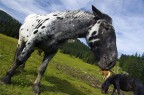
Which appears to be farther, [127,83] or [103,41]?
[127,83]

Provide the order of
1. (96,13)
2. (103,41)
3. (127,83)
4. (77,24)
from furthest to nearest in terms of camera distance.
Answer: (127,83)
(77,24)
(96,13)
(103,41)

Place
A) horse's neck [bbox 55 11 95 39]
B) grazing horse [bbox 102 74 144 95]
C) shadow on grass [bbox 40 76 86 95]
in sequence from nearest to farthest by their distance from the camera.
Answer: horse's neck [bbox 55 11 95 39] → shadow on grass [bbox 40 76 86 95] → grazing horse [bbox 102 74 144 95]

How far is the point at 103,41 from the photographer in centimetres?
1144

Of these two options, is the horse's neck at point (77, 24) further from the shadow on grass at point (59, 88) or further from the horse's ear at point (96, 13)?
the shadow on grass at point (59, 88)

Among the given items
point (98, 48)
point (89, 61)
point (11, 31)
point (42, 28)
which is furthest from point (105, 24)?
point (89, 61)

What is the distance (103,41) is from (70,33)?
1590 millimetres

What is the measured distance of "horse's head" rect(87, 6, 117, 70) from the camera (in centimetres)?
1120

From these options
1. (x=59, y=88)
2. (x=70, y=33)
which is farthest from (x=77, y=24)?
(x=59, y=88)

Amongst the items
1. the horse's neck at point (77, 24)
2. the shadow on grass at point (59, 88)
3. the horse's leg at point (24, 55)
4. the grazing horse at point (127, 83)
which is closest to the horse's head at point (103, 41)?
the horse's neck at point (77, 24)

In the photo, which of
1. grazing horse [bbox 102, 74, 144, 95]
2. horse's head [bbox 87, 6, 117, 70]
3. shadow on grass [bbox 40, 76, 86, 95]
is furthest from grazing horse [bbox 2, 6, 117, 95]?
grazing horse [bbox 102, 74, 144, 95]

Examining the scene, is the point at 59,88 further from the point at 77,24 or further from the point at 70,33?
the point at 77,24

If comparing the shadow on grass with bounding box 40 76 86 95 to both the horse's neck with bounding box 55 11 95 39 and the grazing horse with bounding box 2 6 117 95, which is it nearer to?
the grazing horse with bounding box 2 6 117 95

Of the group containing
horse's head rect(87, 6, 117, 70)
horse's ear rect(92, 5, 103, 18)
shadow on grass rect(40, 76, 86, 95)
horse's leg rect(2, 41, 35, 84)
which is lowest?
shadow on grass rect(40, 76, 86, 95)

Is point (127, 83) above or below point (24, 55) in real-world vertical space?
above
